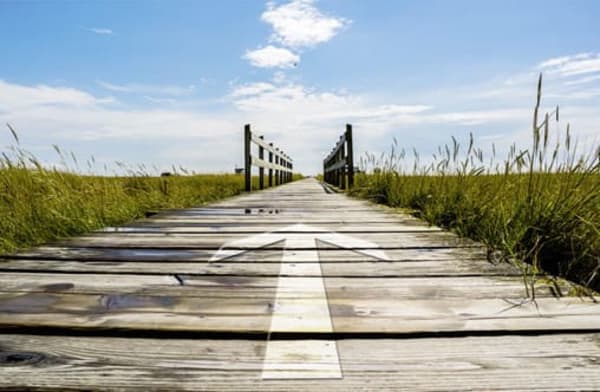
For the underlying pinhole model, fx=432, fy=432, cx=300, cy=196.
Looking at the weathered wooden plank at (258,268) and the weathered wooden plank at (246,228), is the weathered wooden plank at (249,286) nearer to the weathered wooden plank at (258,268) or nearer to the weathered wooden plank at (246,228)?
the weathered wooden plank at (258,268)

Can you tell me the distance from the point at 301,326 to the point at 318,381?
0.79 ft

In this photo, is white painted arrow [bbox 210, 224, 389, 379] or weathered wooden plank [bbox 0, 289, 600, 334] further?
Result: weathered wooden plank [bbox 0, 289, 600, 334]

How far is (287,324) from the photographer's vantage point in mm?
1020

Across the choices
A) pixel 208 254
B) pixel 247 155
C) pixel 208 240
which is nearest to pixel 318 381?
pixel 208 254

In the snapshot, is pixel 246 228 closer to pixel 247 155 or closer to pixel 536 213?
pixel 536 213

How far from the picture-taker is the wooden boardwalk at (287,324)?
2.60 ft

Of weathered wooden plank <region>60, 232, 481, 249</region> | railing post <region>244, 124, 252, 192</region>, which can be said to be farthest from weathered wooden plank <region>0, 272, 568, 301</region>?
railing post <region>244, 124, 252, 192</region>

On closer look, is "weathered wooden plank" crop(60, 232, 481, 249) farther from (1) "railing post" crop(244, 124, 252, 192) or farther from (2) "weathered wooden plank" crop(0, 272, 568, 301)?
(1) "railing post" crop(244, 124, 252, 192)

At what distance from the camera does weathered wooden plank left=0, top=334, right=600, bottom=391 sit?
0.76 metres

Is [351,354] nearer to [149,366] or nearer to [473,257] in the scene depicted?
[149,366]

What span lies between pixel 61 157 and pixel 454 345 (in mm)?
4164

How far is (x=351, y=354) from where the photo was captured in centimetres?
88

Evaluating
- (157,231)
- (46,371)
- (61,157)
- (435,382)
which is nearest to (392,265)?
(435,382)

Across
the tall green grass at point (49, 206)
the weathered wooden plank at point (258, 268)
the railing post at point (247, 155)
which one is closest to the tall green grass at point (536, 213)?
the weathered wooden plank at point (258, 268)
